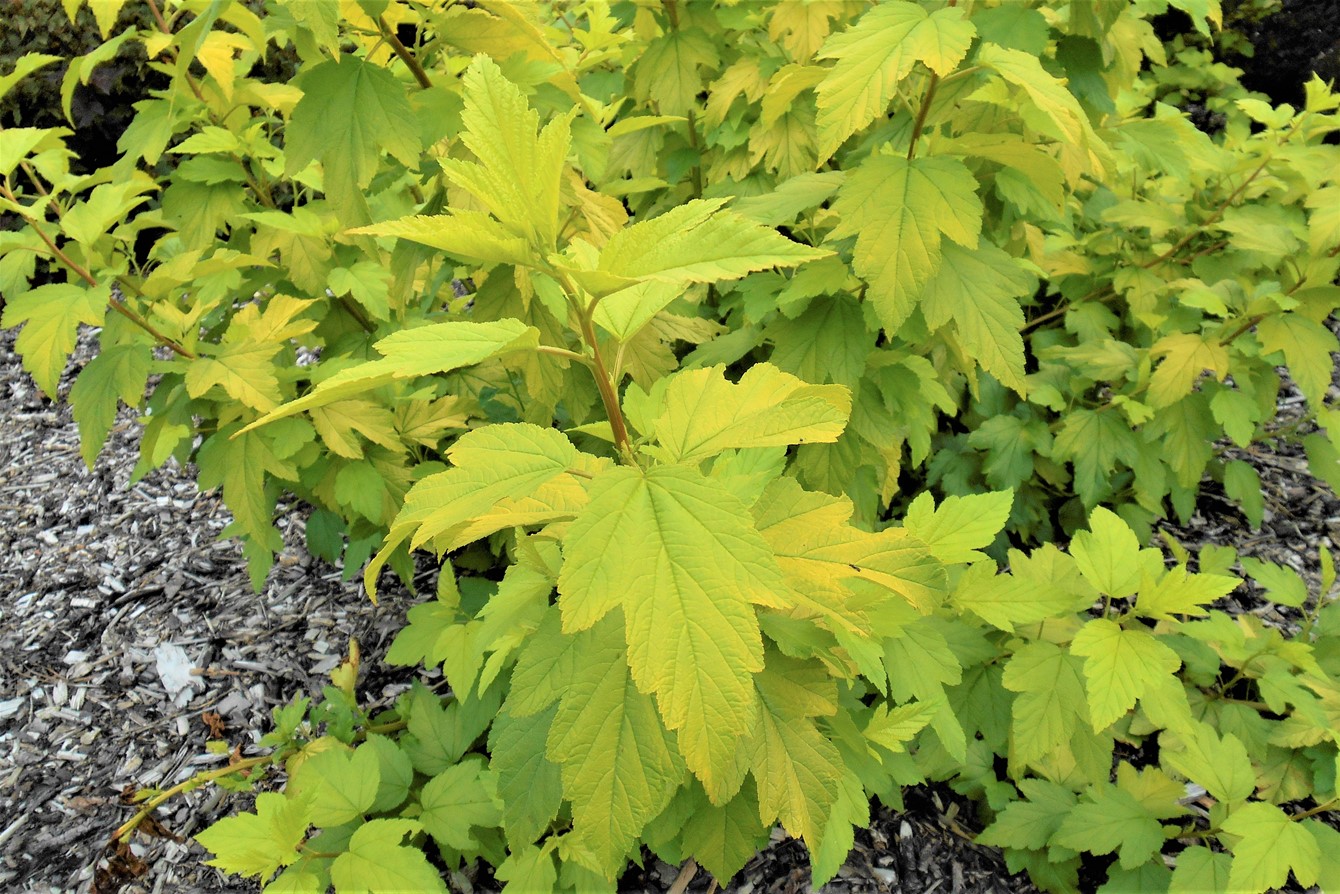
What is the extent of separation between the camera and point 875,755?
155 centimetres

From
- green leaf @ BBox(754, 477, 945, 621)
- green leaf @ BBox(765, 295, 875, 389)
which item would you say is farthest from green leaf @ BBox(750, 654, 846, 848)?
green leaf @ BBox(765, 295, 875, 389)

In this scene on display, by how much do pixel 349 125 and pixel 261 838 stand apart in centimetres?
151

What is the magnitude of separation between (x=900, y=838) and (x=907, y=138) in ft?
6.12

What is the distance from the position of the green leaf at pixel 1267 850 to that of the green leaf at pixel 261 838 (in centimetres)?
198

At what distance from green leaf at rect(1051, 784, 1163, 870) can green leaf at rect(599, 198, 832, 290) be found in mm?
1773

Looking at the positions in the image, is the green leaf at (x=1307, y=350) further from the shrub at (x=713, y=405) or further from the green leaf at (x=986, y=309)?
the green leaf at (x=986, y=309)

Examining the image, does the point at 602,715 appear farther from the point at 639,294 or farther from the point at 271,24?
the point at 271,24

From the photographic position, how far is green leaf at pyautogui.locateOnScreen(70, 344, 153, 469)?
184cm

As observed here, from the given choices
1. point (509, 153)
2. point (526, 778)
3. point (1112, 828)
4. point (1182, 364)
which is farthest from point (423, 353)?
point (1182, 364)

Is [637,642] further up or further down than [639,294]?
further down

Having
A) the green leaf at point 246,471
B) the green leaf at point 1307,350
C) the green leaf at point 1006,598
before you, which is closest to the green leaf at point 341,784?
the green leaf at point 246,471

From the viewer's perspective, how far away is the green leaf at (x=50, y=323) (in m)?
1.80

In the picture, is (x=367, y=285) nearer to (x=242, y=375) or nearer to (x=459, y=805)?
(x=242, y=375)

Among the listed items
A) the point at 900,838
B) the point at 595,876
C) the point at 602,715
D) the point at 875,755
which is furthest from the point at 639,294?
the point at 900,838
